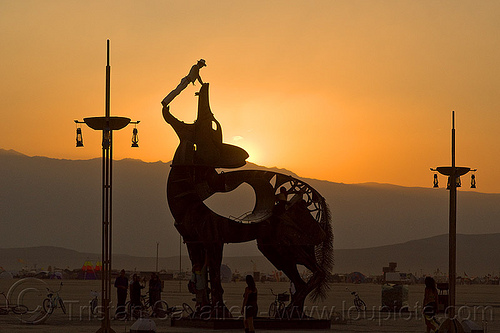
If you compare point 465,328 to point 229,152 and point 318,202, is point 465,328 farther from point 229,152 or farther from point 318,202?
point 229,152

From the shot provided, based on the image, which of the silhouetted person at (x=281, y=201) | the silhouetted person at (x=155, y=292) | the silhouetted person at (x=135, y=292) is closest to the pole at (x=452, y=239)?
the silhouetted person at (x=281, y=201)

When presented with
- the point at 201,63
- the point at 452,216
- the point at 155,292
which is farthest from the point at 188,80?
the point at 155,292

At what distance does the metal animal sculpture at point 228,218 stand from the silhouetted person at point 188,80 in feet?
0.87

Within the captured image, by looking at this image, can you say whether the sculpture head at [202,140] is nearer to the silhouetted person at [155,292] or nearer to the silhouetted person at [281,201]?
the silhouetted person at [281,201]

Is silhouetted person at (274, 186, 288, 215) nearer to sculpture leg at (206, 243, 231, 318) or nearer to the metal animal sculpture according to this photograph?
the metal animal sculpture

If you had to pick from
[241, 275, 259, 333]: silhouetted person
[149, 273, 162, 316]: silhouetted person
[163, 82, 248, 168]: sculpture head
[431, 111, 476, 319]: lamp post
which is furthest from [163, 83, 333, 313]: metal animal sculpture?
[149, 273, 162, 316]: silhouetted person

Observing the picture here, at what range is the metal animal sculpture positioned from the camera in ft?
112

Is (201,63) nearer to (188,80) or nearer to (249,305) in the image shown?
(188,80)

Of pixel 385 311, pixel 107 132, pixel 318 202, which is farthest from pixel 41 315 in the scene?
pixel 385 311

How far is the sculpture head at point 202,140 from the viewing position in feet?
112

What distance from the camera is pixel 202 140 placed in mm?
34500

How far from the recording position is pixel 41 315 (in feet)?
131

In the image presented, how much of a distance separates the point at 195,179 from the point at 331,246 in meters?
5.53

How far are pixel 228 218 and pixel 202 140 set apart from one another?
2.63m
